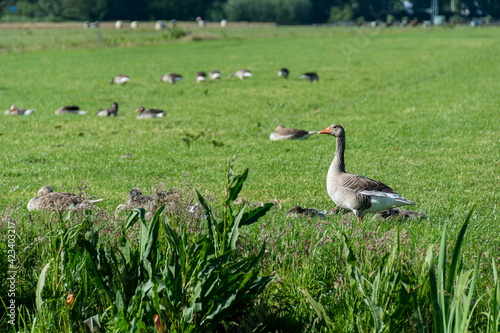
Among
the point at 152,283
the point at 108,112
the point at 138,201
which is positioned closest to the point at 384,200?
the point at 138,201

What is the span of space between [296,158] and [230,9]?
91.5 m

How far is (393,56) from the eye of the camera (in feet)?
105

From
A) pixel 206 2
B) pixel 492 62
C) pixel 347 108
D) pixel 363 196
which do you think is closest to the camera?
pixel 363 196

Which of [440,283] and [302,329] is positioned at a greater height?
[440,283]

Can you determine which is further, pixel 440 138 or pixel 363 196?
pixel 440 138

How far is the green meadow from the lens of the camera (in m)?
3.88

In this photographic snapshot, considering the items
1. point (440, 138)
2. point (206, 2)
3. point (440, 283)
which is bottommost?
point (440, 138)

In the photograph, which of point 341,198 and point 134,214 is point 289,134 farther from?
point 134,214

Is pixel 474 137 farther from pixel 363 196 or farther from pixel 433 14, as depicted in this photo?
pixel 433 14

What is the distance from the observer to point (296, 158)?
1027cm

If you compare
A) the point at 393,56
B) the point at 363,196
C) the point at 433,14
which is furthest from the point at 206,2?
the point at 363,196

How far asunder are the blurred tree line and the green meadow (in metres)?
40.8

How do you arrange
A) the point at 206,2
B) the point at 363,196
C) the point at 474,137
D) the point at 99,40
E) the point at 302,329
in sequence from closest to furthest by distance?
1. the point at 302,329
2. the point at 363,196
3. the point at 474,137
4. the point at 99,40
5. the point at 206,2

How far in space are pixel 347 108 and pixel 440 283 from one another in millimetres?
13794
